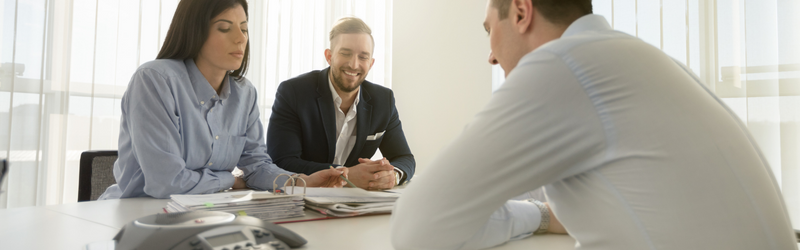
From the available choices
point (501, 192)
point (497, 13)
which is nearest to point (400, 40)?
point (497, 13)

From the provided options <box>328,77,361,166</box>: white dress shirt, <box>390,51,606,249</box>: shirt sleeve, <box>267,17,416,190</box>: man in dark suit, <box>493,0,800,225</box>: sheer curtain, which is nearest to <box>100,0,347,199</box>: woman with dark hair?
<box>267,17,416,190</box>: man in dark suit

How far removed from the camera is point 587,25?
2.51 feet

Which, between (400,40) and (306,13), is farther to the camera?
(400,40)

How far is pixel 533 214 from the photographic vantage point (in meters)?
0.88

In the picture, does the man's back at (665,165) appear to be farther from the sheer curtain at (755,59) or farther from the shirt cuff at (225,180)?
the sheer curtain at (755,59)

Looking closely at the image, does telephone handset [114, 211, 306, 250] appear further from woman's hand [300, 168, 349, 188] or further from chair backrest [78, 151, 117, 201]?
chair backrest [78, 151, 117, 201]

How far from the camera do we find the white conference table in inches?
31.7

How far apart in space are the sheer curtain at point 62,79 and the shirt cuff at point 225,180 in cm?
160

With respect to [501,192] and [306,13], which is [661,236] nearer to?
[501,192]

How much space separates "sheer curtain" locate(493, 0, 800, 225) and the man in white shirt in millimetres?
2202

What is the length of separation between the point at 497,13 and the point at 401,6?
3533 mm

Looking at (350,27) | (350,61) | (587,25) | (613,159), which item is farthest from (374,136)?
(613,159)

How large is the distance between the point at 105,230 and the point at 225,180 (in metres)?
0.64

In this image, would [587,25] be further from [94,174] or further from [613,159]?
[94,174]
